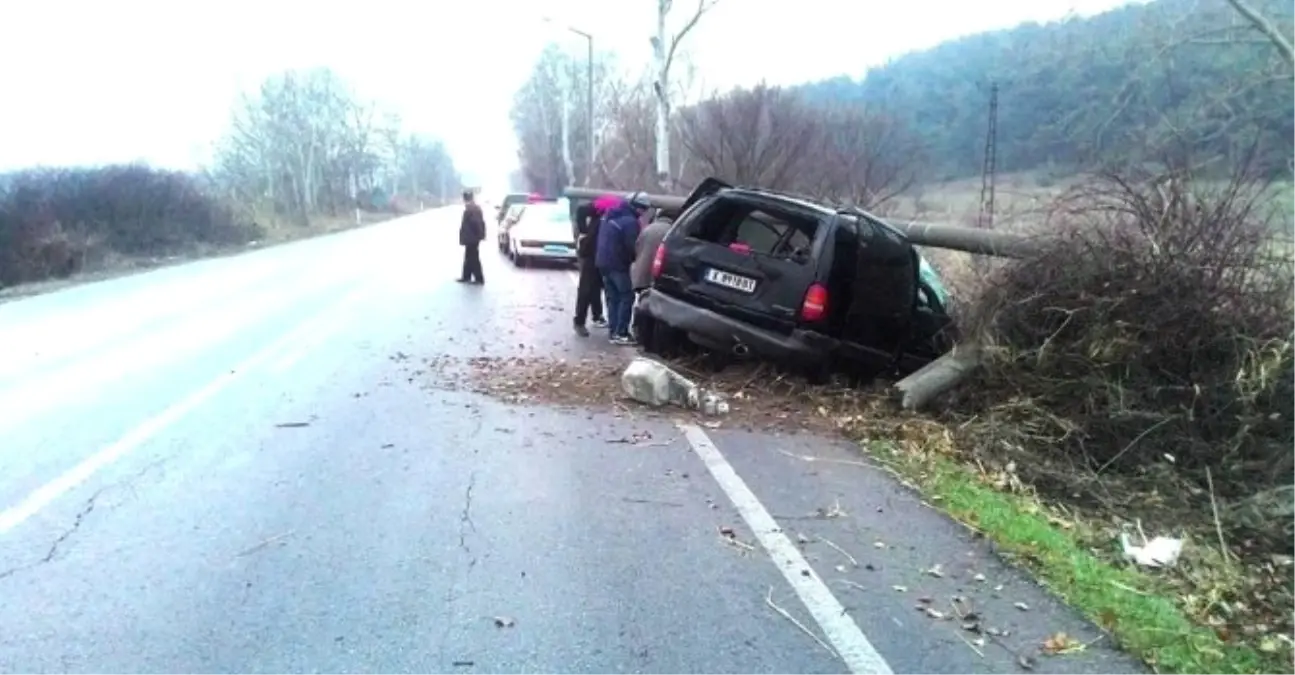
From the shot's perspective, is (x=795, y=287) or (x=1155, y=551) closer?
(x=1155, y=551)

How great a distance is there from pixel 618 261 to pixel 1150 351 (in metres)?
5.97

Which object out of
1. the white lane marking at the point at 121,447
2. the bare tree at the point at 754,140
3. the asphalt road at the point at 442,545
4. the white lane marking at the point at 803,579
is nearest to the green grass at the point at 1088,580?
the asphalt road at the point at 442,545

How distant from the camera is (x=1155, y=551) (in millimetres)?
→ 5367

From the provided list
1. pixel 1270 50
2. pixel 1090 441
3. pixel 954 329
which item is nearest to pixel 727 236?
pixel 954 329

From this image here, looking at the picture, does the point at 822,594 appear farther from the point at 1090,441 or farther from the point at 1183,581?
the point at 1090,441

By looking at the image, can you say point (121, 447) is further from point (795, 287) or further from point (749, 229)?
point (749, 229)

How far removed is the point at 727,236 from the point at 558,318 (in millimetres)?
4901

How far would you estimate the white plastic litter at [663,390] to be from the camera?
8227 millimetres

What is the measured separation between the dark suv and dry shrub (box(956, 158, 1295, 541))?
3.07ft

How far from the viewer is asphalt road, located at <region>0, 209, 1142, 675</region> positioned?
3.89m

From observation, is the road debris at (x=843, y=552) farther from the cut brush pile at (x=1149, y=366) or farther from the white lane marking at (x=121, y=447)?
the white lane marking at (x=121, y=447)

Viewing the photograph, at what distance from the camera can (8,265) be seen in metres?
23.0

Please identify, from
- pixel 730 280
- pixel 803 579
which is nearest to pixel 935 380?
pixel 730 280

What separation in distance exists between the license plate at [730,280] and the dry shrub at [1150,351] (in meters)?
1.96
